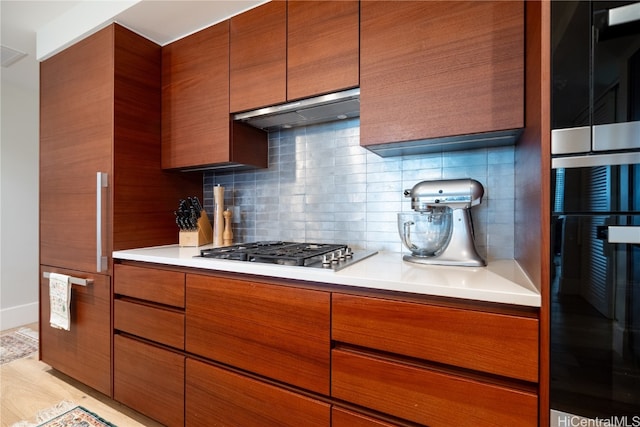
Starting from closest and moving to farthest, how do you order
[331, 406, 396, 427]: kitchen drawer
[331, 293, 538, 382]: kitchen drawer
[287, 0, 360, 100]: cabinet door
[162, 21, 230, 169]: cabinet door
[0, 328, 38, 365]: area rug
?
[331, 293, 538, 382]: kitchen drawer < [331, 406, 396, 427]: kitchen drawer < [287, 0, 360, 100]: cabinet door < [162, 21, 230, 169]: cabinet door < [0, 328, 38, 365]: area rug

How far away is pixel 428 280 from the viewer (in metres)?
0.91

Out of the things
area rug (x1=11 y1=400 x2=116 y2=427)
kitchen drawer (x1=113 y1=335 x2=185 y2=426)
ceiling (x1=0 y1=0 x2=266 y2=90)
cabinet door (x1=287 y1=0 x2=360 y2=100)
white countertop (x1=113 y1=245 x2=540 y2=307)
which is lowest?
area rug (x1=11 y1=400 x2=116 y2=427)

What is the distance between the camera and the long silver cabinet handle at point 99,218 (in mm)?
1615

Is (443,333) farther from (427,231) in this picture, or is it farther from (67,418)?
(67,418)

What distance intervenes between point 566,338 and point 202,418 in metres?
1.41

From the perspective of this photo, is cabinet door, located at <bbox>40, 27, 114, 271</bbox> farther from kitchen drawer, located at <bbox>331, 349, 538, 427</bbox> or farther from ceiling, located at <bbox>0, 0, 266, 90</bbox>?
kitchen drawer, located at <bbox>331, 349, 538, 427</bbox>

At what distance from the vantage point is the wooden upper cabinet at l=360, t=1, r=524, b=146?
39.8 inches

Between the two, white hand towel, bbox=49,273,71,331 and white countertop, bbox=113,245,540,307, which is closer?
white countertop, bbox=113,245,540,307

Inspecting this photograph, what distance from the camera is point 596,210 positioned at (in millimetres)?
680

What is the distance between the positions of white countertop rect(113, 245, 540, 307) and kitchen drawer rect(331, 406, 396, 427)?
43 centimetres

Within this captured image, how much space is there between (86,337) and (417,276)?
6.50ft

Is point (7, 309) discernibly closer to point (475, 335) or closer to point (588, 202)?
point (475, 335)

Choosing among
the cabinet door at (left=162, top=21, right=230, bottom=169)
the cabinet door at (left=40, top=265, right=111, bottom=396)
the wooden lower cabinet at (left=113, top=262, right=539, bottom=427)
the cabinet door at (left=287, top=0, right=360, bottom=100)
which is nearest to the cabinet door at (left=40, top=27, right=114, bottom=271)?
the cabinet door at (left=40, top=265, right=111, bottom=396)

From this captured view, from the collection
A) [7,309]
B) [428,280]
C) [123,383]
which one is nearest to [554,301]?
[428,280]
